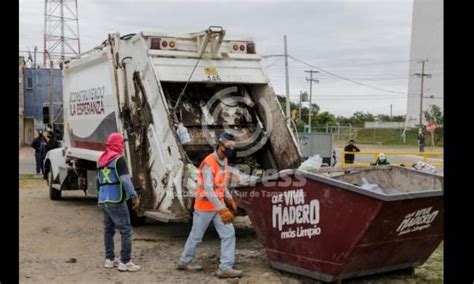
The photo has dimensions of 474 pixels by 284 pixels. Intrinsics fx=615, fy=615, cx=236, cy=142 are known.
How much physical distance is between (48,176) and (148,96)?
579cm

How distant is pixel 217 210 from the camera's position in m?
6.49

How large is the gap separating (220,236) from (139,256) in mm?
1400

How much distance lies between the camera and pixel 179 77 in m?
8.41

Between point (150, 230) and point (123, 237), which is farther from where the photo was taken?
point (150, 230)

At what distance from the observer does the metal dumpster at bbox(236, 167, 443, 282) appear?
5.48 metres

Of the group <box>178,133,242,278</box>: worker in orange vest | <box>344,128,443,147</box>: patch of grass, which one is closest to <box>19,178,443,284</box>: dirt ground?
<box>178,133,242,278</box>: worker in orange vest

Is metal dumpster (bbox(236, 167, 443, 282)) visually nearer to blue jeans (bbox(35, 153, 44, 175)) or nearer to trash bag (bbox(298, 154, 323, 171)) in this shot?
trash bag (bbox(298, 154, 323, 171))

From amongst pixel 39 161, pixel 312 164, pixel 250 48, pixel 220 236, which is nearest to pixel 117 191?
pixel 220 236

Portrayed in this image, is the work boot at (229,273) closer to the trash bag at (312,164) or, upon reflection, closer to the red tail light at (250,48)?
the trash bag at (312,164)

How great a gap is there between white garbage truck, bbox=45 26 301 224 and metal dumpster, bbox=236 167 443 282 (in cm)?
174

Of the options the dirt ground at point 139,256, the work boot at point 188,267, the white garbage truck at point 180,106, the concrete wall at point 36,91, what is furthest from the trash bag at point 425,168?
the concrete wall at point 36,91

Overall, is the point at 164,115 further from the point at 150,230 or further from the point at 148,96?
the point at 150,230

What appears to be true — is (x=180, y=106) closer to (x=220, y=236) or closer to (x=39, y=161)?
(x=220, y=236)
